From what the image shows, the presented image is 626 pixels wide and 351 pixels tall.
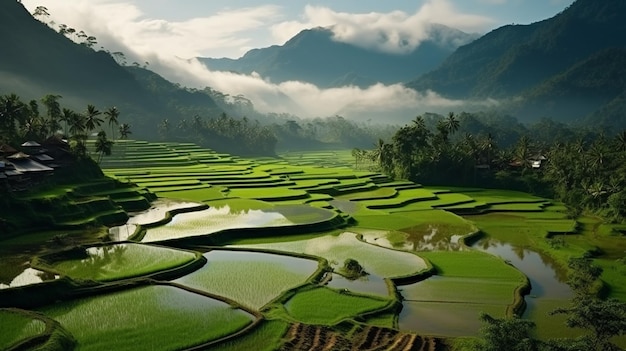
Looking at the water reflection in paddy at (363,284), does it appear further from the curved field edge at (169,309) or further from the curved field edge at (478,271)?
the curved field edge at (169,309)

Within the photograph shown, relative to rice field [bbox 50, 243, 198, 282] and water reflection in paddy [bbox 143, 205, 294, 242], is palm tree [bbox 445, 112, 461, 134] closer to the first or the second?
water reflection in paddy [bbox 143, 205, 294, 242]

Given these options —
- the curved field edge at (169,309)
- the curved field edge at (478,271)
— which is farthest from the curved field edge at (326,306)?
the curved field edge at (478,271)

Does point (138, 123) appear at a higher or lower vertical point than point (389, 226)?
higher

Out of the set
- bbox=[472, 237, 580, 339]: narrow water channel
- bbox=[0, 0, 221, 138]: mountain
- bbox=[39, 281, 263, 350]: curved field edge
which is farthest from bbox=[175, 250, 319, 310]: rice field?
bbox=[0, 0, 221, 138]: mountain

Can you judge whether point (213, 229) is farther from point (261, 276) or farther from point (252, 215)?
point (261, 276)

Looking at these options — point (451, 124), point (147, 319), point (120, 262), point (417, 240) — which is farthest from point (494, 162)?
point (147, 319)

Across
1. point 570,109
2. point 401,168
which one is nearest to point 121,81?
point 401,168
